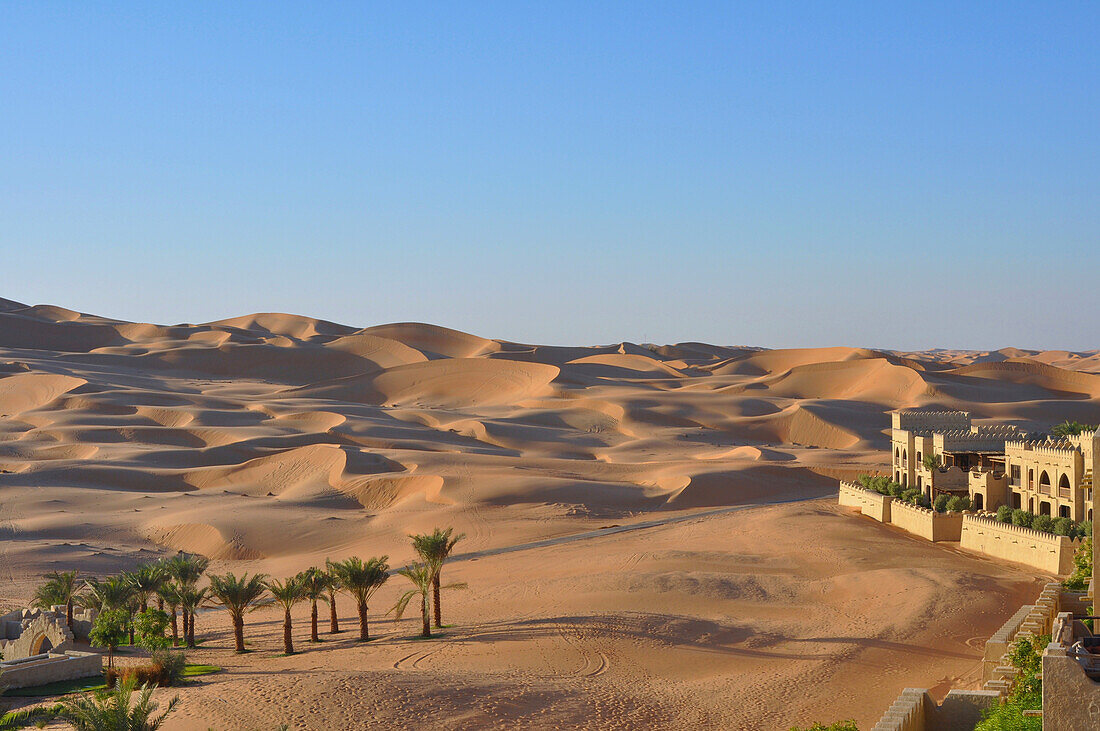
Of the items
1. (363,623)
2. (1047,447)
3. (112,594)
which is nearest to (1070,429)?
(1047,447)

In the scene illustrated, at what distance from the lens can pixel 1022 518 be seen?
30.5 m

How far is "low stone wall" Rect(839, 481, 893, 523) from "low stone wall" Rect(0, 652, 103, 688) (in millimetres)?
25704

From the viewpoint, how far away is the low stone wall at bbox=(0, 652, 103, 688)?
1967 cm

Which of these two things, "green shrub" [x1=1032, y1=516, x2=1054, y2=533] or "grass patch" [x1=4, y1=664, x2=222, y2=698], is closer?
"grass patch" [x1=4, y1=664, x2=222, y2=698]

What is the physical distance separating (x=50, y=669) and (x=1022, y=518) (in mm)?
24863

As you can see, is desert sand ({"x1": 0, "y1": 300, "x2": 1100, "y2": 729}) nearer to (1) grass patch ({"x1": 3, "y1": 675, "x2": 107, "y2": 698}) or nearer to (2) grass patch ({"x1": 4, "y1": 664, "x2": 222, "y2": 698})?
(2) grass patch ({"x1": 4, "y1": 664, "x2": 222, "y2": 698})

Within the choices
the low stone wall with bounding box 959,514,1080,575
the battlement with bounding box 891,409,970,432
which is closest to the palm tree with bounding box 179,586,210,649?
the low stone wall with bounding box 959,514,1080,575

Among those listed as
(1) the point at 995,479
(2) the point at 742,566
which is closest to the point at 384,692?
(2) the point at 742,566

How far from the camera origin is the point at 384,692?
679 inches

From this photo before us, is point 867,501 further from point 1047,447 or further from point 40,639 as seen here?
point 40,639

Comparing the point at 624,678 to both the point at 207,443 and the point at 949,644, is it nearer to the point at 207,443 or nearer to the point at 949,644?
the point at 949,644

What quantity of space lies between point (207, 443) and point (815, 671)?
45.4 meters

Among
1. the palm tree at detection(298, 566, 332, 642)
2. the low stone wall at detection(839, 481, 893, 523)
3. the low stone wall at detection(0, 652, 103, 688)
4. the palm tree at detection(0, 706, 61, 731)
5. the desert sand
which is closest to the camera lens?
the palm tree at detection(0, 706, 61, 731)

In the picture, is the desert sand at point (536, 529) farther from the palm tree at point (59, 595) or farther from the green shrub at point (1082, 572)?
the palm tree at point (59, 595)
